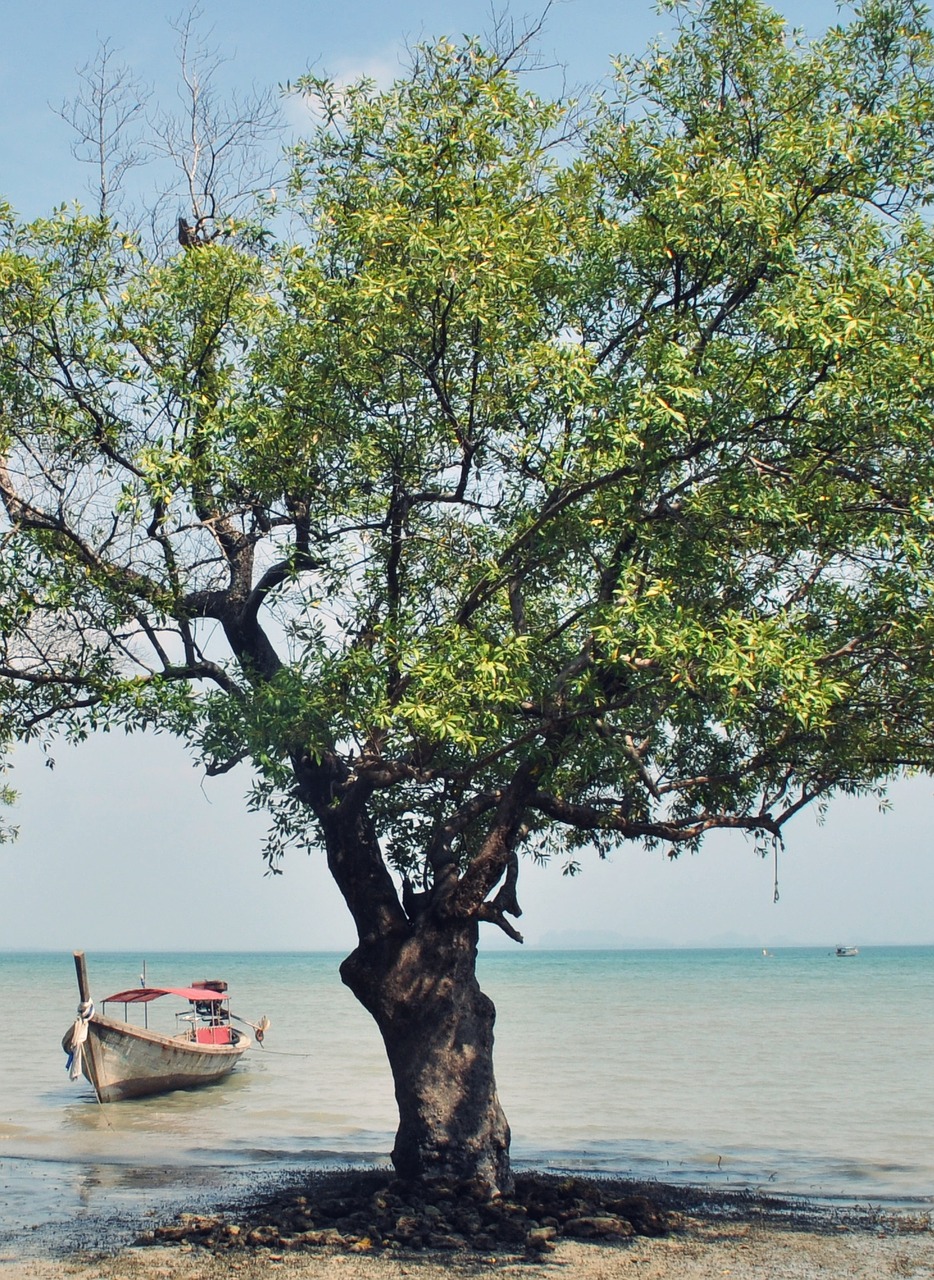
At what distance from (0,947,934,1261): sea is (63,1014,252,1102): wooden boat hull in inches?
13.6

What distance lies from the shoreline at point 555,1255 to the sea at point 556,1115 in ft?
1.95

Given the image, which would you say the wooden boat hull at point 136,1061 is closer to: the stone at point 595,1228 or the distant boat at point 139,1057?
the distant boat at point 139,1057

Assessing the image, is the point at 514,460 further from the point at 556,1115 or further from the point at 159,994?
the point at 159,994

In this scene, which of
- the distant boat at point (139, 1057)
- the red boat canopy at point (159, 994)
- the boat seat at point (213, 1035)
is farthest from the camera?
the boat seat at point (213, 1035)

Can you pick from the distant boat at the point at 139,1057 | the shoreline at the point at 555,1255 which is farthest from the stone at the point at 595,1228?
the distant boat at the point at 139,1057

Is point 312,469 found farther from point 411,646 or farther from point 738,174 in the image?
point 738,174

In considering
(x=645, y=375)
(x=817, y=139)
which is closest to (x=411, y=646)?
(x=645, y=375)

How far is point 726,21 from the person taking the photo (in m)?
9.71

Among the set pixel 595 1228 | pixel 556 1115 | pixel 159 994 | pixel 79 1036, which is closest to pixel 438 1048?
pixel 595 1228

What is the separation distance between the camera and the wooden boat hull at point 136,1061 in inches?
809

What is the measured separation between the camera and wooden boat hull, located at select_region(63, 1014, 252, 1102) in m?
20.5

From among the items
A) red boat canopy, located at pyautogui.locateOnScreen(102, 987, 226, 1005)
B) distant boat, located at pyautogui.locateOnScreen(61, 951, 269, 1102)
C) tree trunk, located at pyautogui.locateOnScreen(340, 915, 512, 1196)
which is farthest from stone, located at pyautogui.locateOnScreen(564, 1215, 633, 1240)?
red boat canopy, located at pyautogui.locateOnScreen(102, 987, 226, 1005)

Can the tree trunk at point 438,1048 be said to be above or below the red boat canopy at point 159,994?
above

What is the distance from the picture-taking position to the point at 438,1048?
10.8 meters
